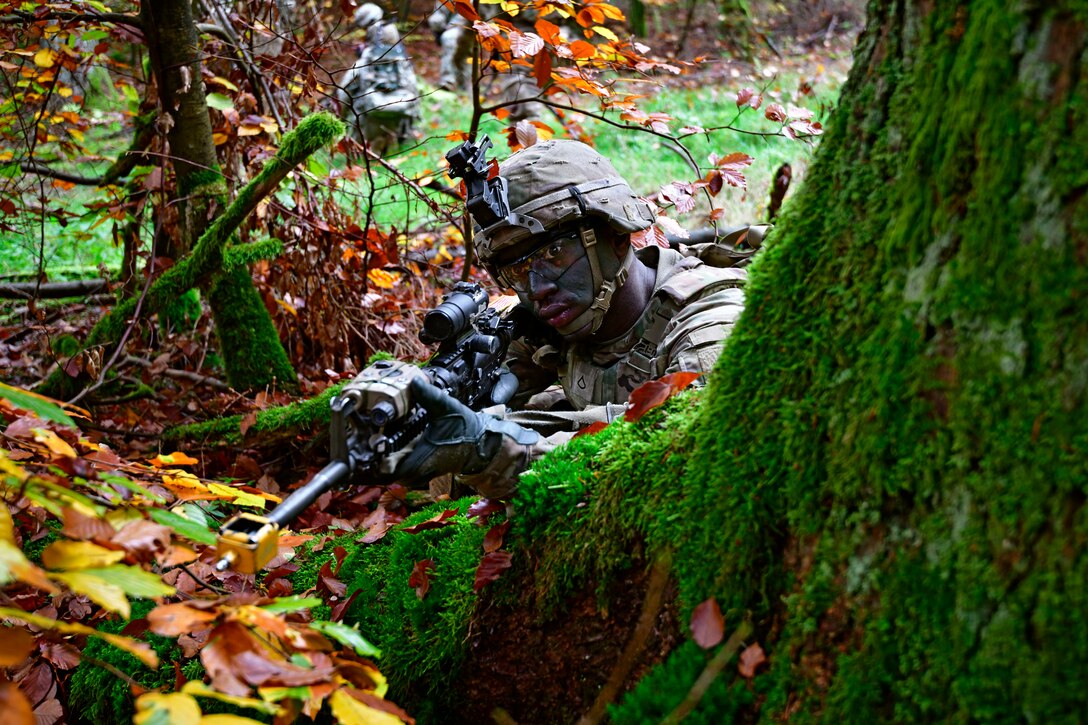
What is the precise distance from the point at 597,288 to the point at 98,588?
2.88m

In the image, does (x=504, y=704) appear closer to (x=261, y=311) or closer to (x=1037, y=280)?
(x=1037, y=280)

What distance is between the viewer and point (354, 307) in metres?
5.93

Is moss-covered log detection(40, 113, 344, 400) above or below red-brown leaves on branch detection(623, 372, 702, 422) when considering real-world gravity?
below

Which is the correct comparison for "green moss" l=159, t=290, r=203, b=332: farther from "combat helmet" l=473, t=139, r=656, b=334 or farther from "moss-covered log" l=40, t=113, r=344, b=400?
"combat helmet" l=473, t=139, r=656, b=334

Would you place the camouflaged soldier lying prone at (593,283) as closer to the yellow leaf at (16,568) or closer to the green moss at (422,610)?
the green moss at (422,610)

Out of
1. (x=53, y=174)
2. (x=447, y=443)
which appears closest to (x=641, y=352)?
(x=447, y=443)

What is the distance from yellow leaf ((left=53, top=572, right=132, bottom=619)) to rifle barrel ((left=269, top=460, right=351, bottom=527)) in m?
0.57

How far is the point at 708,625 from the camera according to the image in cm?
172

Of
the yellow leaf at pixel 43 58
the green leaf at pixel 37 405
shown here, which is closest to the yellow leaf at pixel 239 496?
the green leaf at pixel 37 405

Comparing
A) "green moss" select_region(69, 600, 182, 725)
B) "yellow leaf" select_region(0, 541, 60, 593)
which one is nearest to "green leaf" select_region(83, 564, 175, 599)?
"yellow leaf" select_region(0, 541, 60, 593)

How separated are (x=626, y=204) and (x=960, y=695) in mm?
2907

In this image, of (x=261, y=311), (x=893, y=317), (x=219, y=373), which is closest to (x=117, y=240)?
(x=219, y=373)

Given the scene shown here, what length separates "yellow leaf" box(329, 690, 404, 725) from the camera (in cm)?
151

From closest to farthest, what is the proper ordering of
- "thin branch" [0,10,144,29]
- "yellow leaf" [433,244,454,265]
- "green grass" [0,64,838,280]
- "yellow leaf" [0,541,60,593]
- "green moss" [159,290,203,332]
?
"yellow leaf" [0,541,60,593], "thin branch" [0,10,144,29], "green moss" [159,290,203,332], "green grass" [0,64,838,280], "yellow leaf" [433,244,454,265]
